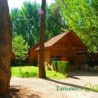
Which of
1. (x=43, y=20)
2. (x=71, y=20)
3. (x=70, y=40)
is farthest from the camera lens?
(x=70, y=40)

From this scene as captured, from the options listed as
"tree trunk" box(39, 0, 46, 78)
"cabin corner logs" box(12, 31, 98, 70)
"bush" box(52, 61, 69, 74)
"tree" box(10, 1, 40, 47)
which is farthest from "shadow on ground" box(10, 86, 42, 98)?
"tree" box(10, 1, 40, 47)

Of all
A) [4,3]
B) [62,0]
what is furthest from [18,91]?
[62,0]

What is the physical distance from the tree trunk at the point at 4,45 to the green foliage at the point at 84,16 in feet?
51.1

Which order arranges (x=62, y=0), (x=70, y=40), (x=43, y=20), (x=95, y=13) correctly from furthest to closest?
1. (x=70, y=40)
2. (x=62, y=0)
3. (x=95, y=13)
4. (x=43, y=20)

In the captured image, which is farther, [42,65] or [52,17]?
[52,17]

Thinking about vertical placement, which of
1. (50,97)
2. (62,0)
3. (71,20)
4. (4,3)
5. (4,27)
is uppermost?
(62,0)

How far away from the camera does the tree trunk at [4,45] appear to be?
10641 millimetres

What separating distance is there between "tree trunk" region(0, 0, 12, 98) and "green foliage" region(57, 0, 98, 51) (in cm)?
1559

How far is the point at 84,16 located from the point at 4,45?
16636 millimetres

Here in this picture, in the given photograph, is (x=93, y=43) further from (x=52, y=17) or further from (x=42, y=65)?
(x=52, y=17)

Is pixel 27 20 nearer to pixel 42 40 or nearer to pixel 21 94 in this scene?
pixel 42 40

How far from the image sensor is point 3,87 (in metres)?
10.9

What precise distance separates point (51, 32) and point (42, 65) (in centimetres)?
4144

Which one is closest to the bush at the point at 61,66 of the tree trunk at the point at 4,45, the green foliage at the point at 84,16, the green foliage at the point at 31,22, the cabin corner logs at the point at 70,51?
the green foliage at the point at 84,16
